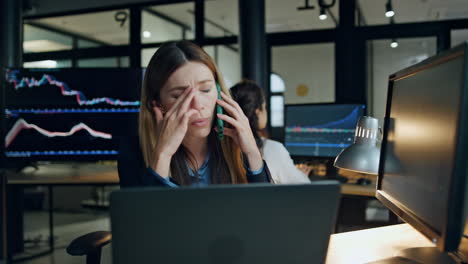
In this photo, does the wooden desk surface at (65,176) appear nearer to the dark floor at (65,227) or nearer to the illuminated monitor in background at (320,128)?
the dark floor at (65,227)

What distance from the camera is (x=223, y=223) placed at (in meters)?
0.62

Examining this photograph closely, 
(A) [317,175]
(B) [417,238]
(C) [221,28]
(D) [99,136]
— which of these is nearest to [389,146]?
(B) [417,238]

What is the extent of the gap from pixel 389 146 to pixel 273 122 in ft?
13.4

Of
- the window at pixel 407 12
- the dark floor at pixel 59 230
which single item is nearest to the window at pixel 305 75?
the window at pixel 407 12

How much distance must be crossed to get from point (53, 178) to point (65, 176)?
14 centimetres

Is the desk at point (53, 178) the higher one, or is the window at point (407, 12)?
the window at point (407, 12)

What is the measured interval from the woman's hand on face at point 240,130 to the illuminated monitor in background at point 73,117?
196 cm

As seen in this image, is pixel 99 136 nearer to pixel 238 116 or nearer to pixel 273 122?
pixel 238 116

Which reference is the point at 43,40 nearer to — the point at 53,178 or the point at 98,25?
the point at 98,25

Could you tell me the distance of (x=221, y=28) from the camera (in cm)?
533

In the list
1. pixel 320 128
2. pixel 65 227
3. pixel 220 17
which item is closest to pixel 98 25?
pixel 220 17

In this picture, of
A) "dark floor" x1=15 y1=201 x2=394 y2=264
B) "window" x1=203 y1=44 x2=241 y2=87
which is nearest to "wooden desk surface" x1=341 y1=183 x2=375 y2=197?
"dark floor" x1=15 y1=201 x2=394 y2=264

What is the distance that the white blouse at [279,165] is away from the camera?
7.38ft

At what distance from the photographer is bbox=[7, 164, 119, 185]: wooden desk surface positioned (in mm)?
2879
